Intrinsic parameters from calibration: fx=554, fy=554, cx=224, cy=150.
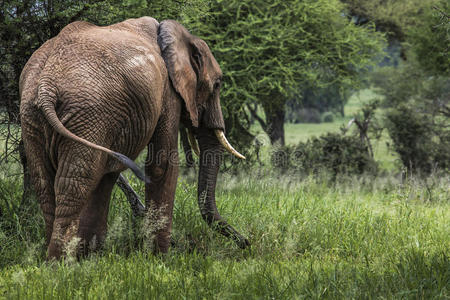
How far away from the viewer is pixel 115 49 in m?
4.48

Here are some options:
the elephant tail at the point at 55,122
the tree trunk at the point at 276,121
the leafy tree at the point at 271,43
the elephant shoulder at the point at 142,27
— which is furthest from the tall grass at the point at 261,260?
the tree trunk at the point at 276,121

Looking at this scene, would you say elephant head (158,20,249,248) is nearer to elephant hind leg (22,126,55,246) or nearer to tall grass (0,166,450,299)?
tall grass (0,166,450,299)

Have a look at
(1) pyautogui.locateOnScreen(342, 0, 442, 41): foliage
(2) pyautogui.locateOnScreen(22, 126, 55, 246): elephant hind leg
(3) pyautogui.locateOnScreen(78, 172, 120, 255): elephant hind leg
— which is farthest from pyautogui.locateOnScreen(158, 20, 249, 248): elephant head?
(1) pyautogui.locateOnScreen(342, 0, 442, 41): foliage

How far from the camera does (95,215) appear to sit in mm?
5281

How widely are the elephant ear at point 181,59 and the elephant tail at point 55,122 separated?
1308 millimetres

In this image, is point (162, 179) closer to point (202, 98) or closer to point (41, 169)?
point (202, 98)

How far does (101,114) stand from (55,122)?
40 cm

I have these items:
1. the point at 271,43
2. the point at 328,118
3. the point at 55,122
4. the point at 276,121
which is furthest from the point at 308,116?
the point at 55,122

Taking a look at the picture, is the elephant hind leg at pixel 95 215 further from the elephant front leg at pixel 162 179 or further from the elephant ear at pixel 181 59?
the elephant ear at pixel 181 59

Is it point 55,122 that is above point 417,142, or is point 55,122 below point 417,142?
above

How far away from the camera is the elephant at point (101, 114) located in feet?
13.4

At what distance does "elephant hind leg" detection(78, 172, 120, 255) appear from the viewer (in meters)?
5.22

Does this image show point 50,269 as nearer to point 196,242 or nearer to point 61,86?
point 61,86

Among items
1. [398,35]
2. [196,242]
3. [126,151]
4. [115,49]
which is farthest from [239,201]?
[398,35]
